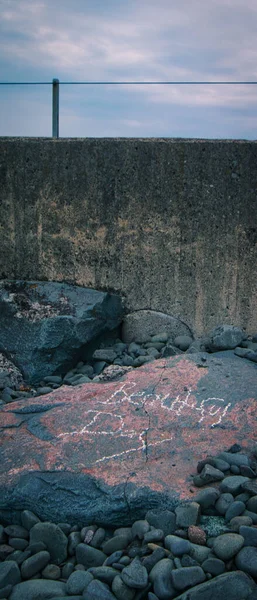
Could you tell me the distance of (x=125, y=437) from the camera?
2920 mm

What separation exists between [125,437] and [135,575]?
3.07 feet

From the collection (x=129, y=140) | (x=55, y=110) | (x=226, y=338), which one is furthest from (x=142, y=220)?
(x=55, y=110)

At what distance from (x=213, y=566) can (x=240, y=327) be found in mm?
2412

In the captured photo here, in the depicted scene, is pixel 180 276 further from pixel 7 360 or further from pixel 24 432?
pixel 24 432

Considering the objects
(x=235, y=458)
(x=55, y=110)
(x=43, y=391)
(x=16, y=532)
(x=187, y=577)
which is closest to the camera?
(x=187, y=577)

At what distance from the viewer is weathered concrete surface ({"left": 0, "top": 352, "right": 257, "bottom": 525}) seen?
8.19ft

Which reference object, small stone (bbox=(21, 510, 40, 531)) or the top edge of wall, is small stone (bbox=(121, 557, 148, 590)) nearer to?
small stone (bbox=(21, 510, 40, 531))

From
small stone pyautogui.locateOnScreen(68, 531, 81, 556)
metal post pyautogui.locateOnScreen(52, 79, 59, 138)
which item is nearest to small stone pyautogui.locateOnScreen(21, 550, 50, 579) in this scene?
small stone pyautogui.locateOnScreen(68, 531, 81, 556)

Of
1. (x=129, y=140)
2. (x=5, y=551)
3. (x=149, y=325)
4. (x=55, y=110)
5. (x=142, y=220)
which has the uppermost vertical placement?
(x=55, y=110)

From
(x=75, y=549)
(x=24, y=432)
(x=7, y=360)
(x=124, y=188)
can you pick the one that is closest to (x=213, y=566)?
(x=75, y=549)

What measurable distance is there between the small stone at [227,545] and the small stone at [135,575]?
0.27 metres

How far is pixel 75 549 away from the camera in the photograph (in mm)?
2303

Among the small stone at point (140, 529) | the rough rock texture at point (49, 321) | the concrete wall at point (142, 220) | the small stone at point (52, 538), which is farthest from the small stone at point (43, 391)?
the small stone at point (140, 529)

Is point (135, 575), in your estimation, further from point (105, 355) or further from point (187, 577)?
point (105, 355)
